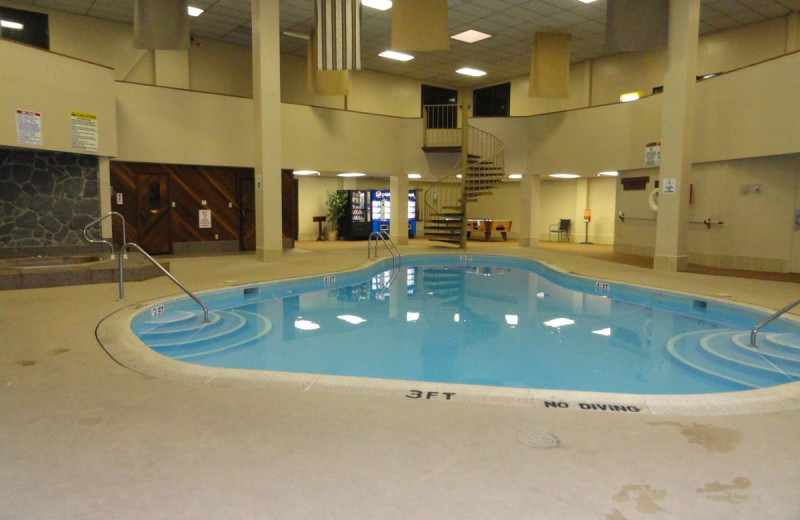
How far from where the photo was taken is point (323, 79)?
12430 mm

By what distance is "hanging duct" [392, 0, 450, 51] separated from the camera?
8953 mm

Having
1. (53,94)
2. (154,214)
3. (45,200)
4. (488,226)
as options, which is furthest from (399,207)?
(53,94)

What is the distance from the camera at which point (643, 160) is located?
12047mm

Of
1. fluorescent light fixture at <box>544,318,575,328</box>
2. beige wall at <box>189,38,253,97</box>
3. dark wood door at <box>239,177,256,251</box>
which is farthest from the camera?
beige wall at <box>189,38,253,97</box>

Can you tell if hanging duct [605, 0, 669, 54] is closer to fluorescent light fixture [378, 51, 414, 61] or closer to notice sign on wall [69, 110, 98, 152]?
fluorescent light fixture [378, 51, 414, 61]

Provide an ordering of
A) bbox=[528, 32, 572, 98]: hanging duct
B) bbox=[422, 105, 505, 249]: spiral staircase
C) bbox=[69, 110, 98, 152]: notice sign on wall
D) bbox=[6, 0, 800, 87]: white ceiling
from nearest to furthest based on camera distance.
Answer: bbox=[69, 110, 98, 152]: notice sign on wall, bbox=[6, 0, 800, 87]: white ceiling, bbox=[528, 32, 572, 98]: hanging duct, bbox=[422, 105, 505, 249]: spiral staircase

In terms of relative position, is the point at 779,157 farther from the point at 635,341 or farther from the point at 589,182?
the point at 589,182

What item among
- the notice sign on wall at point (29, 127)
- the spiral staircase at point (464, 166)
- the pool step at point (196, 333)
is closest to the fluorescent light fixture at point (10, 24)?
the notice sign on wall at point (29, 127)

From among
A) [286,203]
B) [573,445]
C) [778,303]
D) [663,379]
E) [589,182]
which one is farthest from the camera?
[589,182]

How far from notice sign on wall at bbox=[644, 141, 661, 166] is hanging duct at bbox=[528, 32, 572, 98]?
2.31 metres

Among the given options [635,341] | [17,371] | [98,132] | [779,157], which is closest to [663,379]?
[635,341]

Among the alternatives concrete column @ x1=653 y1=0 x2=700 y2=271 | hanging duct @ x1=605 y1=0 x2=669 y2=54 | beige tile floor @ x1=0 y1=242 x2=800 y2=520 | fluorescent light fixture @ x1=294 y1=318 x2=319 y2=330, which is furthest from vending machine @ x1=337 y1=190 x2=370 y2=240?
beige tile floor @ x1=0 y1=242 x2=800 y2=520

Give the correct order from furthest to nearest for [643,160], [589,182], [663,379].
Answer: [589,182]
[643,160]
[663,379]

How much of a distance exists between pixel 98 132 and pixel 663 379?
31.9ft
